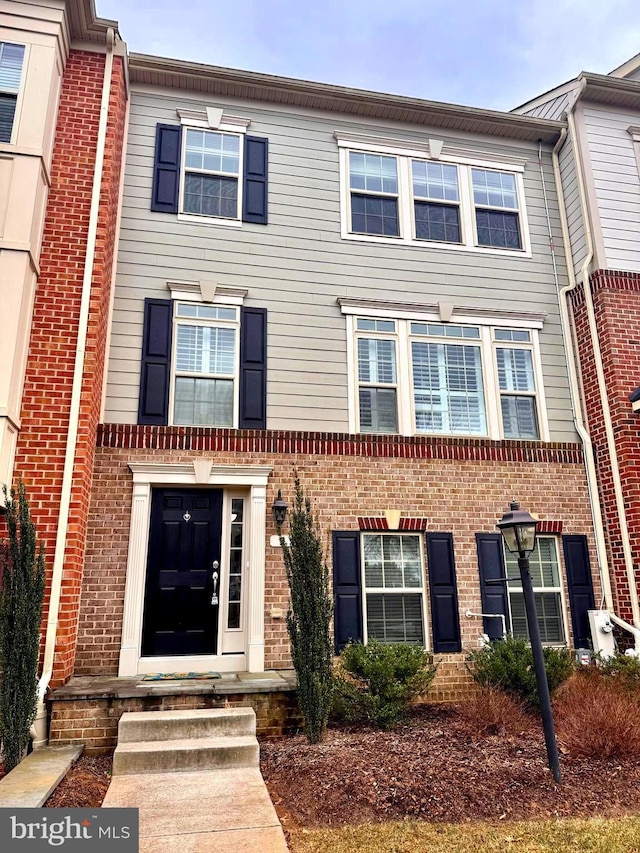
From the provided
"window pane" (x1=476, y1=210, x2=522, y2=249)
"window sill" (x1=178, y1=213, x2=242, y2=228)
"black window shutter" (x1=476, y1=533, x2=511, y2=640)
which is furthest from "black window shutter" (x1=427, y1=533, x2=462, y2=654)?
"window sill" (x1=178, y1=213, x2=242, y2=228)

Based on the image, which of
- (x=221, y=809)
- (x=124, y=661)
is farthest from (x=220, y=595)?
(x=221, y=809)

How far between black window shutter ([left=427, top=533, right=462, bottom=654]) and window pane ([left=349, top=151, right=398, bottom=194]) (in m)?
5.02

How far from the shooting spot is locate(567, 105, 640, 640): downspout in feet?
23.6

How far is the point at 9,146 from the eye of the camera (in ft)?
20.2

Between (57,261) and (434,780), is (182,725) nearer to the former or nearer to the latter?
(434,780)

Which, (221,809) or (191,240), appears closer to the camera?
(221,809)

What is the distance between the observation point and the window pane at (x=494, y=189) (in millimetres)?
8766

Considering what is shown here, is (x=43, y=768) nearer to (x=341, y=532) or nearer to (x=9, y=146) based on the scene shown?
(x=341, y=532)

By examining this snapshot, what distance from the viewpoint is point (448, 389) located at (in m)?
7.89

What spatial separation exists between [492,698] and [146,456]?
4.47m

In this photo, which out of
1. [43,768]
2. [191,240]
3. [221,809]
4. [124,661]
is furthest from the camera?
[191,240]

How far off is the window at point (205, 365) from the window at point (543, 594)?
4083 mm

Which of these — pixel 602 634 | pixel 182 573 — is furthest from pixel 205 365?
pixel 602 634

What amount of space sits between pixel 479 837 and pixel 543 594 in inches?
173
